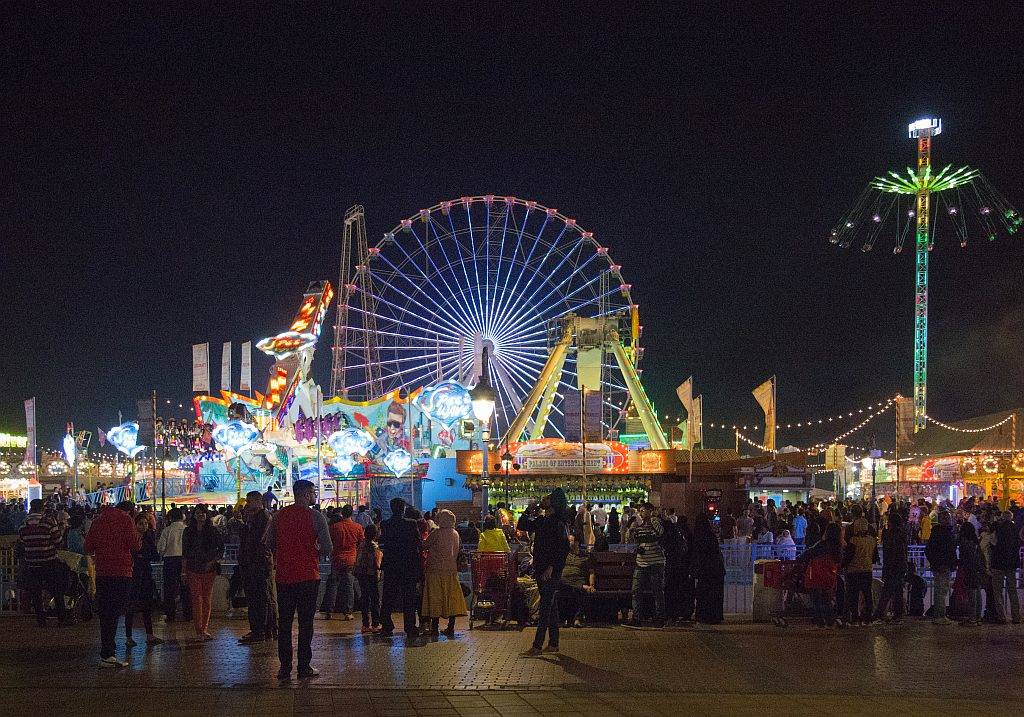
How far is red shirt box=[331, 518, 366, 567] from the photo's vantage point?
43.1ft

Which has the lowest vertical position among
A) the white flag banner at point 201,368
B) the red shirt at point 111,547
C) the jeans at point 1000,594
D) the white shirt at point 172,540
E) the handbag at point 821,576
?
the jeans at point 1000,594

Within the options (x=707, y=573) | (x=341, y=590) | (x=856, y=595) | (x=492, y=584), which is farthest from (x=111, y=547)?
(x=856, y=595)

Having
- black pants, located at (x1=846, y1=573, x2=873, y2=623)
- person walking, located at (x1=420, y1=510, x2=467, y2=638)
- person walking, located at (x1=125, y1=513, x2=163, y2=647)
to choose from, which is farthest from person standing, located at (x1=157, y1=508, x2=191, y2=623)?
black pants, located at (x1=846, y1=573, x2=873, y2=623)

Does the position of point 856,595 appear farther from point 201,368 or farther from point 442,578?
point 201,368

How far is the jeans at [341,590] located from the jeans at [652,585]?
3400 mm

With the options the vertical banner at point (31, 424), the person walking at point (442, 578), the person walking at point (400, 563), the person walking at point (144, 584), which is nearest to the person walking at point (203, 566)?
the person walking at point (144, 584)

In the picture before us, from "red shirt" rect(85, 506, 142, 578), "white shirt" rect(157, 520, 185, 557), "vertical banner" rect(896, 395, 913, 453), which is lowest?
"white shirt" rect(157, 520, 185, 557)

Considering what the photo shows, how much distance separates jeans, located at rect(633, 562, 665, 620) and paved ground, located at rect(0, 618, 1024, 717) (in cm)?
50

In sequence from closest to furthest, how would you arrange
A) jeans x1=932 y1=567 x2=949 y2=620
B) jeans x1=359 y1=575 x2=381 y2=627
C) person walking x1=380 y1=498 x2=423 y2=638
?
person walking x1=380 y1=498 x2=423 y2=638
jeans x1=359 y1=575 x2=381 y2=627
jeans x1=932 y1=567 x2=949 y2=620

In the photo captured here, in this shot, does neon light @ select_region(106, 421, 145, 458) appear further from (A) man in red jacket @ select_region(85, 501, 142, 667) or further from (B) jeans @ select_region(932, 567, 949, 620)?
(B) jeans @ select_region(932, 567, 949, 620)

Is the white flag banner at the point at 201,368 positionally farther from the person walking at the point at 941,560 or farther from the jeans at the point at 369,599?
the person walking at the point at 941,560

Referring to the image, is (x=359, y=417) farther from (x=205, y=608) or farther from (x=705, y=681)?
(x=705, y=681)

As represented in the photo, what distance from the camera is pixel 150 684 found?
8.68m

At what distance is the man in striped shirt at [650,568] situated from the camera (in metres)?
12.8
